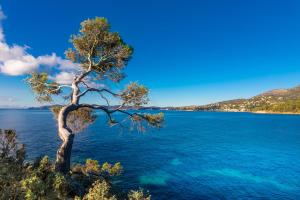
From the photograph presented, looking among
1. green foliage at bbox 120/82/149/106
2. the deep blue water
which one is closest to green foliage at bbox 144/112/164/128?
green foliage at bbox 120/82/149/106

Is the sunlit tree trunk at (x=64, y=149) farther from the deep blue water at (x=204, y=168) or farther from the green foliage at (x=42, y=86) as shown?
the deep blue water at (x=204, y=168)

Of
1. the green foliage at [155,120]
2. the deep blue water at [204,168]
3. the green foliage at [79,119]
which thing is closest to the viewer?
the green foliage at [155,120]

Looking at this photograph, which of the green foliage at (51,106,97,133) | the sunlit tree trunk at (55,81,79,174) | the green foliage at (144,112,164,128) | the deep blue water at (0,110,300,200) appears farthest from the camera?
the deep blue water at (0,110,300,200)

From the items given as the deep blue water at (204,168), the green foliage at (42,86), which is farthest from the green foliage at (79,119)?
the deep blue water at (204,168)

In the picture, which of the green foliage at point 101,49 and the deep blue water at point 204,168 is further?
the deep blue water at point 204,168

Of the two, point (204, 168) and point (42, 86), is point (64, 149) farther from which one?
point (204, 168)

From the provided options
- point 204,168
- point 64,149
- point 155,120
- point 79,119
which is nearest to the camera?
point 64,149

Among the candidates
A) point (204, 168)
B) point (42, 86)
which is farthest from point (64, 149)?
point (204, 168)

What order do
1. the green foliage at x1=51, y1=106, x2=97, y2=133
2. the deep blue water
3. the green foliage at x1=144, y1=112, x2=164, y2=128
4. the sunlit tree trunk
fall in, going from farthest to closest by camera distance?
1. the deep blue water
2. the green foliage at x1=51, y1=106, x2=97, y2=133
3. the green foliage at x1=144, y1=112, x2=164, y2=128
4. the sunlit tree trunk

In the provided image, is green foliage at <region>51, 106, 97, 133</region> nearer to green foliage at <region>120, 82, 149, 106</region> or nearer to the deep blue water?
green foliage at <region>120, 82, 149, 106</region>

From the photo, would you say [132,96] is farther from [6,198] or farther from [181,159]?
[181,159]

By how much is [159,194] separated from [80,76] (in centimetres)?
Result: 2132

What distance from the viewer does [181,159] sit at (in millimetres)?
Answer: 55062

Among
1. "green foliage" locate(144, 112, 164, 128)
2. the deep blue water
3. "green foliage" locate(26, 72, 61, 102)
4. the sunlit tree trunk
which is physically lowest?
the deep blue water
